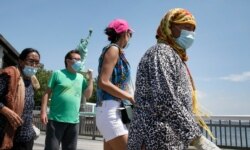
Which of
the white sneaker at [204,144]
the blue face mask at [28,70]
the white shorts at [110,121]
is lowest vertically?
the white sneaker at [204,144]

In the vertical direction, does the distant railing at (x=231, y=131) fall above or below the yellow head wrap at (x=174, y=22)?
below

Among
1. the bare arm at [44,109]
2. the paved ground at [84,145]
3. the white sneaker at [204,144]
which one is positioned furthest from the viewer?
the paved ground at [84,145]

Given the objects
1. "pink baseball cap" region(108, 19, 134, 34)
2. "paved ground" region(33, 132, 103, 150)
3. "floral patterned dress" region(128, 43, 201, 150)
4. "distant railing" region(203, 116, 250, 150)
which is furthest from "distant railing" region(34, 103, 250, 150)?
"floral patterned dress" region(128, 43, 201, 150)

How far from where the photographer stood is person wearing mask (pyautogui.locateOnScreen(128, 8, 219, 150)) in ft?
6.60

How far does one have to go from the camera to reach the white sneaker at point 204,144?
1972 mm

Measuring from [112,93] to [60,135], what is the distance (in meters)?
1.79

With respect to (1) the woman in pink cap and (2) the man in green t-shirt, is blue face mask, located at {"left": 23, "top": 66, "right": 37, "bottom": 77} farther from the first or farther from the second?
(1) the woman in pink cap

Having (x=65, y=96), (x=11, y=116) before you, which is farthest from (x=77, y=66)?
(x=11, y=116)

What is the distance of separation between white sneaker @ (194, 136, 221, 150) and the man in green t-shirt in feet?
8.43

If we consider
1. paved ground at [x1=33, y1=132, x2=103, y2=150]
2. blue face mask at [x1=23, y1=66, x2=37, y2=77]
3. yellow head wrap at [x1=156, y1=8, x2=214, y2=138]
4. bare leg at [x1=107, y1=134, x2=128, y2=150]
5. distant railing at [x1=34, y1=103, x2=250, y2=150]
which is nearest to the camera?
yellow head wrap at [x1=156, y1=8, x2=214, y2=138]

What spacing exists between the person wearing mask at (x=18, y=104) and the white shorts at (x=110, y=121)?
3.49 ft

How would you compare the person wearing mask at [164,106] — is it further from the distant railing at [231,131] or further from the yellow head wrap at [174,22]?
the distant railing at [231,131]

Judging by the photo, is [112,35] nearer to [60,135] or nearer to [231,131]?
[60,135]

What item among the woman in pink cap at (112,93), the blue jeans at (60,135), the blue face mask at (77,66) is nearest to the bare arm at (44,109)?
the blue jeans at (60,135)
